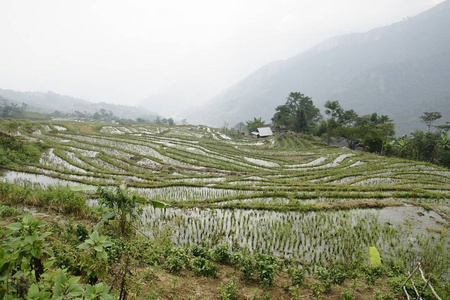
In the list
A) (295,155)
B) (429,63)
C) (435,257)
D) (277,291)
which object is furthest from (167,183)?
(429,63)

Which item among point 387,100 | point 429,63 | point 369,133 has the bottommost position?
point 369,133

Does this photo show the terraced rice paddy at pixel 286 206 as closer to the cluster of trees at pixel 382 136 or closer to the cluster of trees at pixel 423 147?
the cluster of trees at pixel 423 147

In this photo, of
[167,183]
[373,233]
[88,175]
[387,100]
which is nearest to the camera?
[373,233]

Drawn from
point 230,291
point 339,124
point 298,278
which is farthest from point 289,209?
point 339,124

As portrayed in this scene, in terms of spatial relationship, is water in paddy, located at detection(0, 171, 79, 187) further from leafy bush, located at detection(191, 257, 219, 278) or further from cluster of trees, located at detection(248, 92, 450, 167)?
cluster of trees, located at detection(248, 92, 450, 167)

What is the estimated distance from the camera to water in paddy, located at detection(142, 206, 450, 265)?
6.92 m

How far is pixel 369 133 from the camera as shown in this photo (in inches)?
1308

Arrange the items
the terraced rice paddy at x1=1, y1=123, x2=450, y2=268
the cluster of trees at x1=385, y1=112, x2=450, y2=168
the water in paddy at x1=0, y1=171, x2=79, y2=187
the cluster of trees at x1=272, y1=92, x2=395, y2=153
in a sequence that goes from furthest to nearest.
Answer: the cluster of trees at x1=272, y1=92, x2=395, y2=153 < the cluster of trees at x1=385, y1=112, x2=450, y2=168 < the water in paddy at x1=0, y1=171, x2=79, y2=187 < the terraced rice paddy at x1=1, y1=123, x2=450, y2=268

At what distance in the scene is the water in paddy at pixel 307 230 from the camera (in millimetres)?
6922

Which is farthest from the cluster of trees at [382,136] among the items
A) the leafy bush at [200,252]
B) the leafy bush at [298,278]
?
the leafy bush at [200,252]

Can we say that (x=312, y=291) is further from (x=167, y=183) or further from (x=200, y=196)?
(x=167, y=183)

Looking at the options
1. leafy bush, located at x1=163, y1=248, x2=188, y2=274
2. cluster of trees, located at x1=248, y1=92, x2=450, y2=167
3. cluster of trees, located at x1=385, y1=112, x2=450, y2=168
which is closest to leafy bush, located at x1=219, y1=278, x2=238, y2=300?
leafy bush, located at x1=163, y1=248, x2=188, y2=274

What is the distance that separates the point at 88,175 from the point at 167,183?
5.66m

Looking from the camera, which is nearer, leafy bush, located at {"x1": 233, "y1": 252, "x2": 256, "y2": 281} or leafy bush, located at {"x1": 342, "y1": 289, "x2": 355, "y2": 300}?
leafy bush, located at {"x1": 342, "y1": 289, "x2": 355, "y2": 300}
